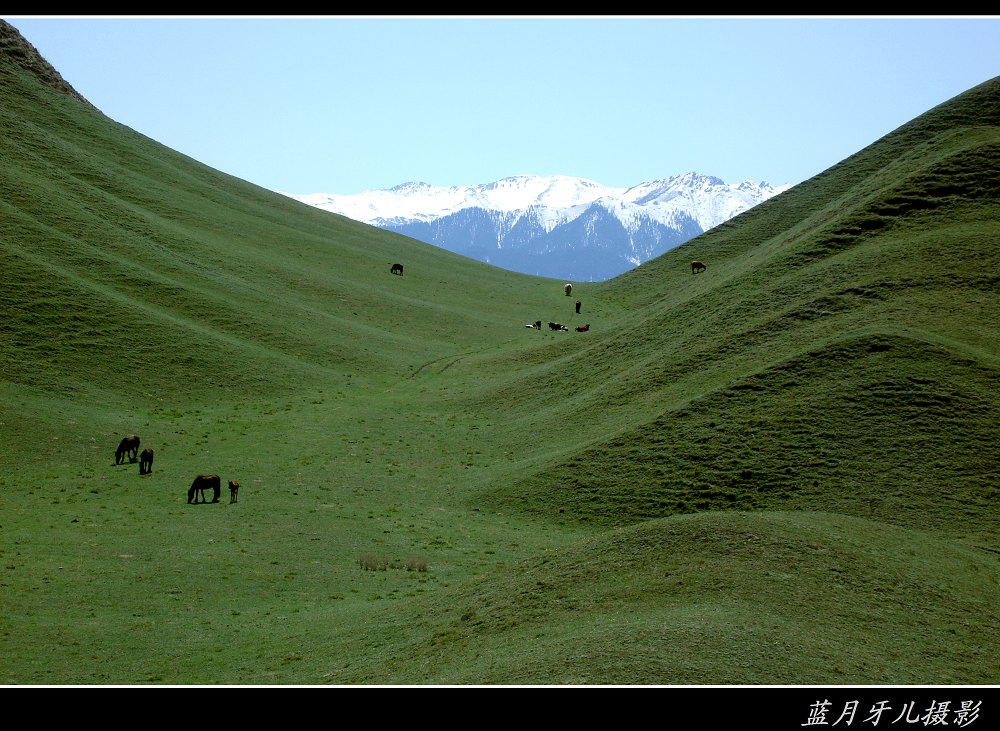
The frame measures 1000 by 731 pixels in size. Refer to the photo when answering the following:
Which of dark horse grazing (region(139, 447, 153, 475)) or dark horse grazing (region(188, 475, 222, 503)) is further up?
dark horse grazing (region(139, 447, 153, 475))

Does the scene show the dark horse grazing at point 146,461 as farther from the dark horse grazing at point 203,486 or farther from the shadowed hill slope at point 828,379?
the shadowed hill slope at point 828,379

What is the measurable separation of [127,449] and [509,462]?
21.2 metres

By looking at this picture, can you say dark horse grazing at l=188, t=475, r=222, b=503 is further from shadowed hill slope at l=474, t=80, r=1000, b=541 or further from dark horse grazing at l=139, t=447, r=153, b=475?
shadowed hill slope at l=474, t=80, r=1000, b=541

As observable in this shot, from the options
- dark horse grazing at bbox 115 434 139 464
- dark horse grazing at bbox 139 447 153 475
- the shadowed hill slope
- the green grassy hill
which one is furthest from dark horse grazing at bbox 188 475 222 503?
the shadowed hill slope

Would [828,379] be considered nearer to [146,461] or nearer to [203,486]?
[203,486]

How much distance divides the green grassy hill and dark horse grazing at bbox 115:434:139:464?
67 centimetres

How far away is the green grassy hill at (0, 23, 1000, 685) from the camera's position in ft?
76.4

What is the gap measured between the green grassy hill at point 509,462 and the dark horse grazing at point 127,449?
67cm

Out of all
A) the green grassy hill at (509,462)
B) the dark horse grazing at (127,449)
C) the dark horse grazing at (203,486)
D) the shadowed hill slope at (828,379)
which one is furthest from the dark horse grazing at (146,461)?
the shadowed hill slope at (828,379)

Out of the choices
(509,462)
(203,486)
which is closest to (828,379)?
(509,462)
